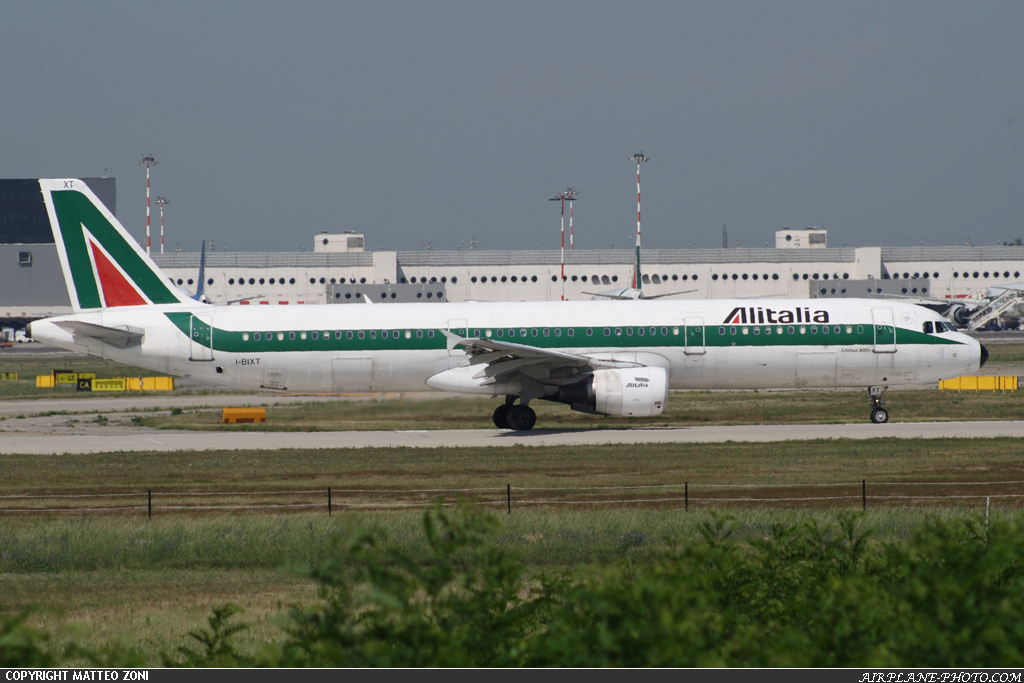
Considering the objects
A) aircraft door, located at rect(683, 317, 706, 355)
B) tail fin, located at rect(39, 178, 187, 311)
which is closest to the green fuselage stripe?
aircraft door, located at rect(683, 317, 706, 355)

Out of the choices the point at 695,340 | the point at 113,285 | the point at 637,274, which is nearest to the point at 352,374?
the point at 113,285

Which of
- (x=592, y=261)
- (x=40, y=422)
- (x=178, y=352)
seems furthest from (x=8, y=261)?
(x=178, y=352)

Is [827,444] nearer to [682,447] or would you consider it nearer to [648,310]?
[682,447]

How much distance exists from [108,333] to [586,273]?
90014mm

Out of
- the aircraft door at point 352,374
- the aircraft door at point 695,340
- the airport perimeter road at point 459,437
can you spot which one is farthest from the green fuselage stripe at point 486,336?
the airport perimeter road at point 459,437

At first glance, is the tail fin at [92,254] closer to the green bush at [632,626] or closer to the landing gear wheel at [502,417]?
the landing gear wheel at [502,417]

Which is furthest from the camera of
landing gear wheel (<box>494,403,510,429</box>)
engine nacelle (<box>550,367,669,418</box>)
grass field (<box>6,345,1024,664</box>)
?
landing gear wheel (<box>494,403,510,429</box>)

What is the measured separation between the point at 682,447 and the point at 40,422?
88.8ft

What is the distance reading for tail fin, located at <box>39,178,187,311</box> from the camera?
117ft

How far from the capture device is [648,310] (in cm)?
3625

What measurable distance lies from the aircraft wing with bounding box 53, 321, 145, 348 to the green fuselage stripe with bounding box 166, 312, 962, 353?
4.55 feet

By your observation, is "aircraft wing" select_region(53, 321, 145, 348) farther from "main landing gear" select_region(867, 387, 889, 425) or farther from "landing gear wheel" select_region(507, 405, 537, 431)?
"main landing gear" select_region(867, 387, 889, 425)

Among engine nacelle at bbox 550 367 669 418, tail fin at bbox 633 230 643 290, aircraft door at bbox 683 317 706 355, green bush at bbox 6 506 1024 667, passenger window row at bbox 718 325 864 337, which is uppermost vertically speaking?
tail fin at bbox 633 230 643 290

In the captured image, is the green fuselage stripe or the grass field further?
the green fuselage stripe
